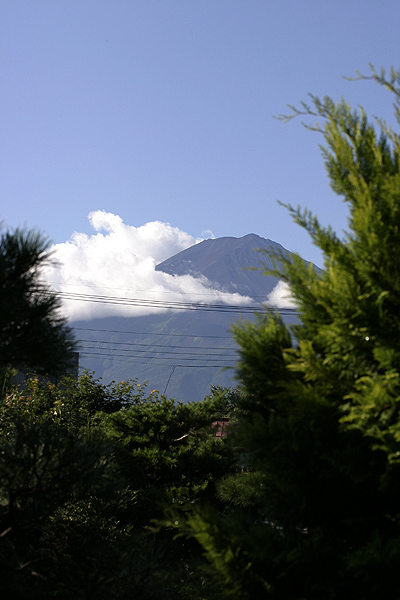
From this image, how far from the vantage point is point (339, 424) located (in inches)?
204

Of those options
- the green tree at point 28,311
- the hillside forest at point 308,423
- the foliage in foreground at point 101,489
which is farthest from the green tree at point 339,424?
the green tree at point 28,311

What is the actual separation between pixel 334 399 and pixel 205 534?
1.91 meters

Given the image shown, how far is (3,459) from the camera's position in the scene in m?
5.86

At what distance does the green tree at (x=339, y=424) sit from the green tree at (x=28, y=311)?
2198 mm

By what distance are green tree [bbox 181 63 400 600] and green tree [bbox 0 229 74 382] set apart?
86.5 inches

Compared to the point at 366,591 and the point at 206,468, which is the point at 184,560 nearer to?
the point at 206,468

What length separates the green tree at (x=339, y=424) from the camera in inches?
184

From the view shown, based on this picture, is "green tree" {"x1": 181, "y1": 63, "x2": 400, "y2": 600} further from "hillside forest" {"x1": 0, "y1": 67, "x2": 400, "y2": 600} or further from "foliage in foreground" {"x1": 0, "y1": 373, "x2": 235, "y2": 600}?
"foliage in foreground" {"x1": 0, "y1": 373, "x2": 235, "y2": 600}

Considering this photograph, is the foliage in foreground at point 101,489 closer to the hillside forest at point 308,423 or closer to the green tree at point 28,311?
the hillside forest at point 308,423

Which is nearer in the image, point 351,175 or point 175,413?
point 351,175

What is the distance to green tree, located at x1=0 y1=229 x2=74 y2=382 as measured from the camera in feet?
15.8

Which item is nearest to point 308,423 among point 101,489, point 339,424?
point 339,424

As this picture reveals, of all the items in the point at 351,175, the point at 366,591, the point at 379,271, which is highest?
the point at 351,175

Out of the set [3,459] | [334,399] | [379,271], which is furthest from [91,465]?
[379,271]
